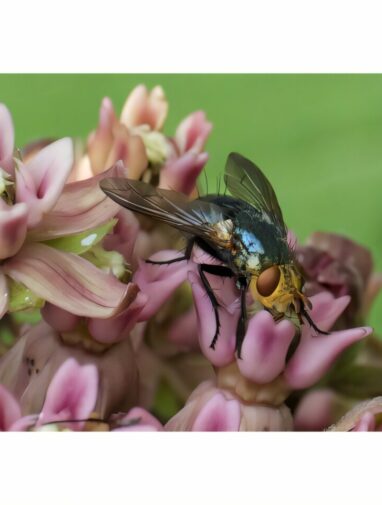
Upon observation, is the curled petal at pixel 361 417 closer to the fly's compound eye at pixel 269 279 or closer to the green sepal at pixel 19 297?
the fly's compound eye at pixel 269 279

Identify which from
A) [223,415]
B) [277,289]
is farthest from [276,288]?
[223,415]

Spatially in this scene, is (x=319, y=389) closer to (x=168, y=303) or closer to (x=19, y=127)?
(x=168, y=303)

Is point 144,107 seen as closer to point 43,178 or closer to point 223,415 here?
point 43,178

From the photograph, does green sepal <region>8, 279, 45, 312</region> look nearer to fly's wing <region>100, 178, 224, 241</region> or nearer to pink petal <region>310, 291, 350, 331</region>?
fly's wing <region>100, 178, 224, 241</region>

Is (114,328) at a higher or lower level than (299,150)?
lower

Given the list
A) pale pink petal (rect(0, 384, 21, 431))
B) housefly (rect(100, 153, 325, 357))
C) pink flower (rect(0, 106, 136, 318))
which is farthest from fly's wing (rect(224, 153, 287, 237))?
pale pink petal (rect(0, 384, 21, 431))

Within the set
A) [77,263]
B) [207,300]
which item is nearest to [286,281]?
[207,300]
